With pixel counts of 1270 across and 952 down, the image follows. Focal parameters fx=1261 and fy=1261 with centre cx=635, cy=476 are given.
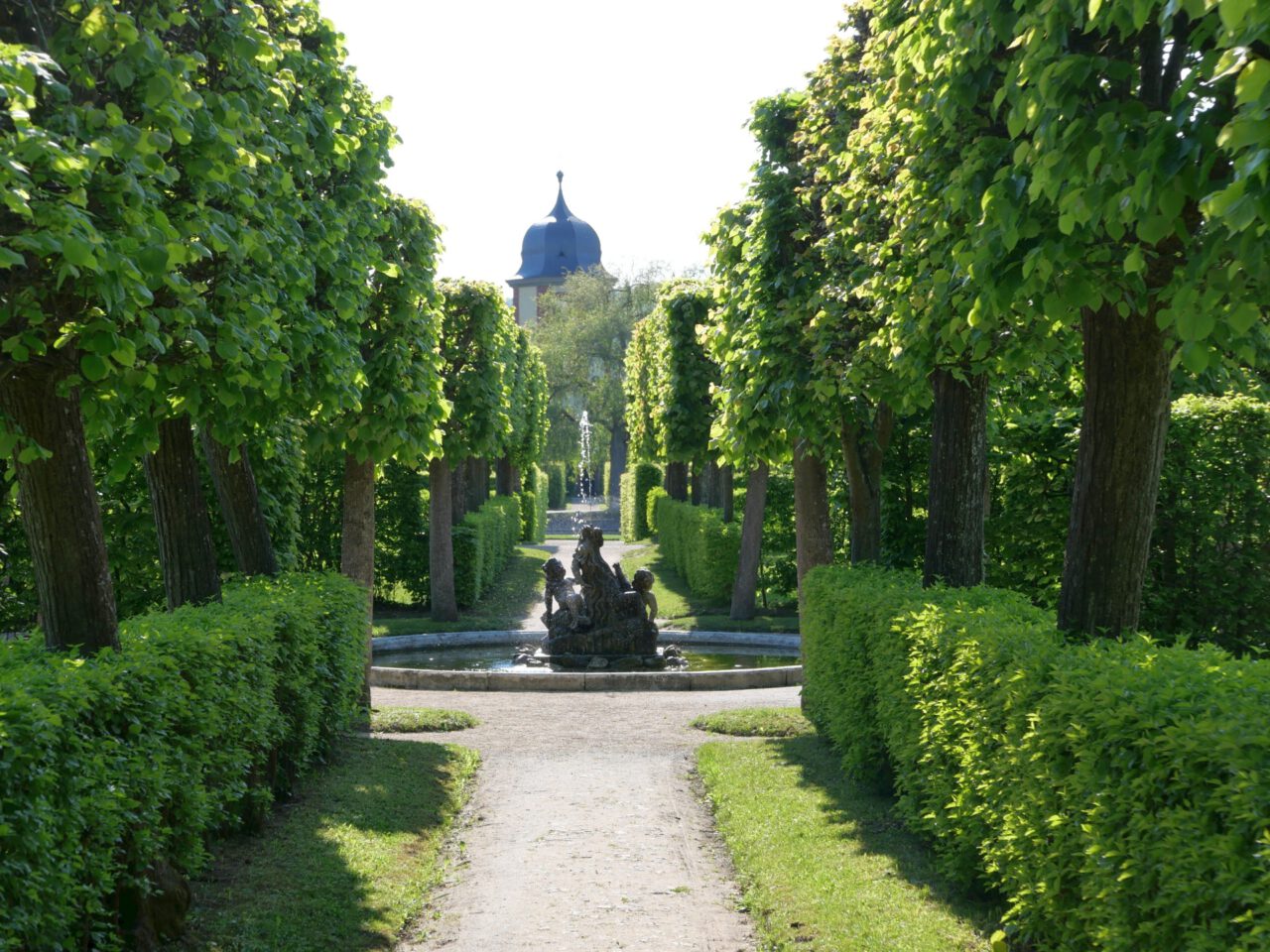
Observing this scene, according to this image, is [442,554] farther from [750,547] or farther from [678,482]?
[678,482]

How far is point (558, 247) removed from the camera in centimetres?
8656

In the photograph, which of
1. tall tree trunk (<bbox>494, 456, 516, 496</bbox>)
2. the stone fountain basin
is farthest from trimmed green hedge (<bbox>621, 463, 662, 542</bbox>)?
the stone fountain basin

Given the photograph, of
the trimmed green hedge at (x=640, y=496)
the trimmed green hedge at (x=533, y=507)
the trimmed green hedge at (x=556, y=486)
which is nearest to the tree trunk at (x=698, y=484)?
the trimmed green hedge at (x=640, y=496)

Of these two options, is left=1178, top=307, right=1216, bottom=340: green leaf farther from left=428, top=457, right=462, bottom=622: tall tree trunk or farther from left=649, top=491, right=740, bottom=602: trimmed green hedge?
left=649, top=491, right=740, bottom=602: trimmed green hedge

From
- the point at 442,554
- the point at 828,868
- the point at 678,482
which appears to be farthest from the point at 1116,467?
the point at 678,482

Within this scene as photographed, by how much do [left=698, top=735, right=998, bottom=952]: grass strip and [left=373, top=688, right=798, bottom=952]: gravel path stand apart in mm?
205

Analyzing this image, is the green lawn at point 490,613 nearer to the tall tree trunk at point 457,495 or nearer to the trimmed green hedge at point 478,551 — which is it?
the trimmed green hedge at point 478,551

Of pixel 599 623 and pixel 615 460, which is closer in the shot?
pixel 599 623

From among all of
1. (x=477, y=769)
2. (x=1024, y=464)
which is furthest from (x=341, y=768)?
(x=1024, y=464)

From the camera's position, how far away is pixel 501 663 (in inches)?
771

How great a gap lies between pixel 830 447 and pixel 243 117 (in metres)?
7.90

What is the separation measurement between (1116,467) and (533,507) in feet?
139

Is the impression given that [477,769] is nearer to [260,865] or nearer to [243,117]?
[260,865]

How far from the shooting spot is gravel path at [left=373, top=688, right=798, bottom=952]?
671 cm
